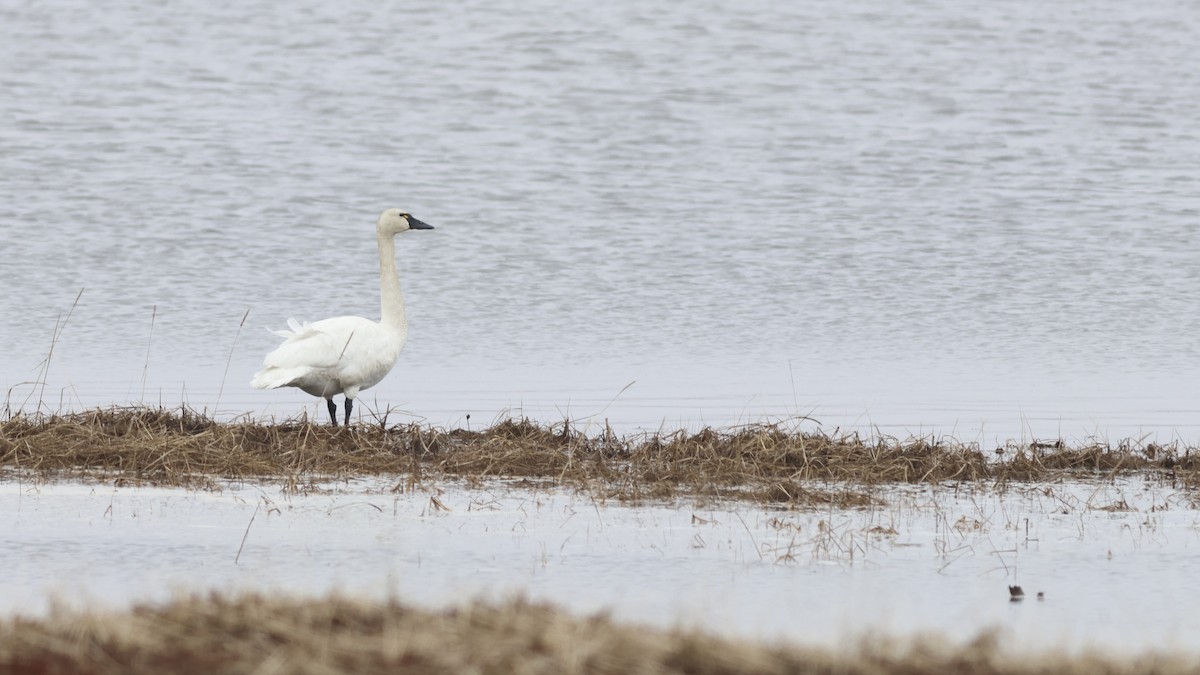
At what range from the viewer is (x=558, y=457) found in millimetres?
10109

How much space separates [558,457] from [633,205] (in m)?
15.8

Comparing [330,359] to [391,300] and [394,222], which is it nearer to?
[391,300]

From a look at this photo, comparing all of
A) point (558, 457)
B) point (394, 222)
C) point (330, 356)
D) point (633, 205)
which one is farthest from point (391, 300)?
point (633, 205)

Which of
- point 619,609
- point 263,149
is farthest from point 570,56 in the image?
point 619,609

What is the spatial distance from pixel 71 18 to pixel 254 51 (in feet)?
16.1

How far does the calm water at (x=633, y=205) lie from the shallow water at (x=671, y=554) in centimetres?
303

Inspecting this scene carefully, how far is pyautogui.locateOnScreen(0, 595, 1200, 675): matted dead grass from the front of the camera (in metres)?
4.98

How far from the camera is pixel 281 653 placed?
199 inches

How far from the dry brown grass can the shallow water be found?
286mm

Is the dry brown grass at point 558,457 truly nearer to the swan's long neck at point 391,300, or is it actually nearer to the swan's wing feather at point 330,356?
the swan's wing feather at point 330,356

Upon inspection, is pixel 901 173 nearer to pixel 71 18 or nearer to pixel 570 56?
pixel 570 56

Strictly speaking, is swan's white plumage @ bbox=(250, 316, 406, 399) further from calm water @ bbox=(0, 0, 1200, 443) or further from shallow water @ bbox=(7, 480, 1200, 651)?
shallow water @ bbox=(7, 480, 1200, 651)

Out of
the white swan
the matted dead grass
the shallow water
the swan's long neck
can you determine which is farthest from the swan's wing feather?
the matted dead grass

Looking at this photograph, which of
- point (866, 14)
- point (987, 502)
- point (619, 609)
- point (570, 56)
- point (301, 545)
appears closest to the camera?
point (619, 609)
